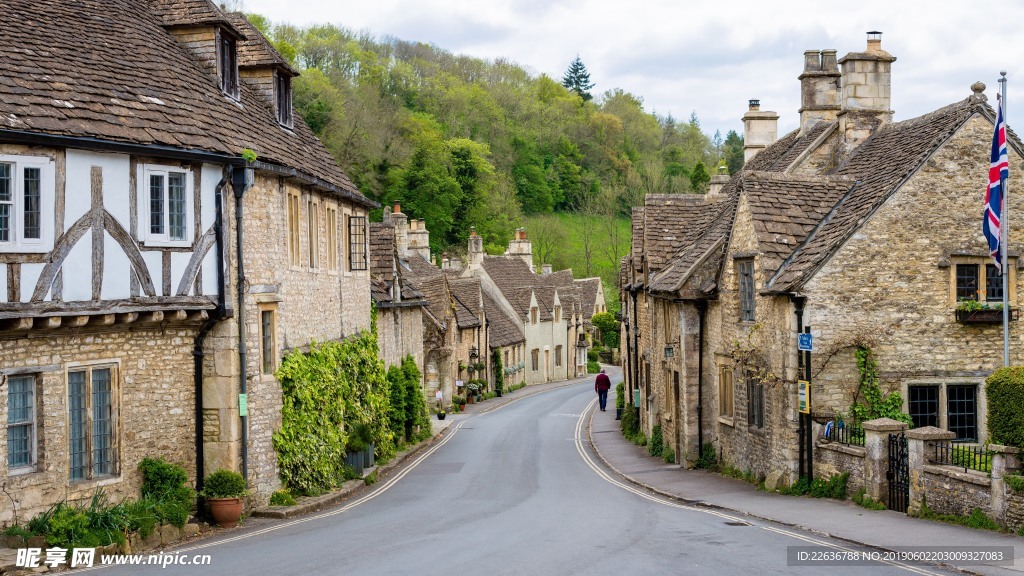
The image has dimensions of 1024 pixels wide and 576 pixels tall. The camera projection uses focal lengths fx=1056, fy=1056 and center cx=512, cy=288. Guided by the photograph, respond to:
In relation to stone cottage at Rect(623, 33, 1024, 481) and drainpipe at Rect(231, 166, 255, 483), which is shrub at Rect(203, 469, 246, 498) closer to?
drainpipe at Rect(231, 166, 255, 483)

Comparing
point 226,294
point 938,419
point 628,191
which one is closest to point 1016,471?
point 938,419

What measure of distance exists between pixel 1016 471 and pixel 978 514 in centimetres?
98

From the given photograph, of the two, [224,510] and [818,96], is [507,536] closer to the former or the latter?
Answer: [224,510]

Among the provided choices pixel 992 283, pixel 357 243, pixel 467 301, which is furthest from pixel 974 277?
pixel 467 301

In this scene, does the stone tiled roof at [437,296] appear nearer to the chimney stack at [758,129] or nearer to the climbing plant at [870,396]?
the chimney stack at [758,129]

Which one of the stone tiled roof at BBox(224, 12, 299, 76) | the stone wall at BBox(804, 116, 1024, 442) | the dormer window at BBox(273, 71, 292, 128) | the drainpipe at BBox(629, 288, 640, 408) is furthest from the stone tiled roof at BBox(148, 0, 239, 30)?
the drainpipe at BBox(629, 288, 640, 408)

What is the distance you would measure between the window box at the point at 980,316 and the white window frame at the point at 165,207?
46.9ft

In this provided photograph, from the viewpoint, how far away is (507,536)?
628 inches

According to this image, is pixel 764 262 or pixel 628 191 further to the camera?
pixel 628 191

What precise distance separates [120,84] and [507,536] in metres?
9.74

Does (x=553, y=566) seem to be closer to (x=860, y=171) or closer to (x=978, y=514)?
(x=978, y=514)

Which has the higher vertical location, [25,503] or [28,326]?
[28,326]

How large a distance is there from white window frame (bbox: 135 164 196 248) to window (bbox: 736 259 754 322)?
11.5 meters

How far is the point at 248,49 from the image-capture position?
24.2m
